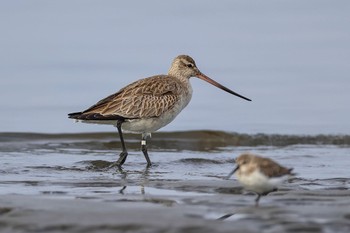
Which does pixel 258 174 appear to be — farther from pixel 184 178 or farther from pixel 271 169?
pixel 184 178

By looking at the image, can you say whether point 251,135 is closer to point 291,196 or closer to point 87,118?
point 87,118

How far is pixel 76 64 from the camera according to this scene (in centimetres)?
2114

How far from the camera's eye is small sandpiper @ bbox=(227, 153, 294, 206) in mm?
8844

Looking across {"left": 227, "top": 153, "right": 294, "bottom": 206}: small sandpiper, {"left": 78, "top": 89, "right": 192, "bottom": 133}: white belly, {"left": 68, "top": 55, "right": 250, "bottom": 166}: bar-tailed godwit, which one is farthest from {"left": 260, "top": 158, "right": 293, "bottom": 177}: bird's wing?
{"left": 78, "top": 89, "right": 192, "bottom": 133}: white belly

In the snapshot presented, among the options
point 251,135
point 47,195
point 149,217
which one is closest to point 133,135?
point 251,135

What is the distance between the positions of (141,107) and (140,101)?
0.09 meters

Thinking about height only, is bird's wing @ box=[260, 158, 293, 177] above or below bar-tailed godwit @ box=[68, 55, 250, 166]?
below

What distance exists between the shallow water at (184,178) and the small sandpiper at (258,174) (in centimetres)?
16

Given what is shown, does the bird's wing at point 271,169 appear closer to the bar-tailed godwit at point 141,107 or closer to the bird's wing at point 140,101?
the bar-tailed godwit at point 141,107

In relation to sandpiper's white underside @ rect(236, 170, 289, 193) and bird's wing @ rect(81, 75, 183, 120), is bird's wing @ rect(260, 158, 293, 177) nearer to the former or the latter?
sandpiper's white underside @ rect(236, 170, 289, 193)

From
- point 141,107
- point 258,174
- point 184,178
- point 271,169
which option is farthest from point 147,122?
point 258,174

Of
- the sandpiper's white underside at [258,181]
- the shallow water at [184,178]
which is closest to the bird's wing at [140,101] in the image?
the shallow water at [184,178]

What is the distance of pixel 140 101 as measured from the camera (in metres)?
13.7

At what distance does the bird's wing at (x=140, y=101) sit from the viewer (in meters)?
13.4
